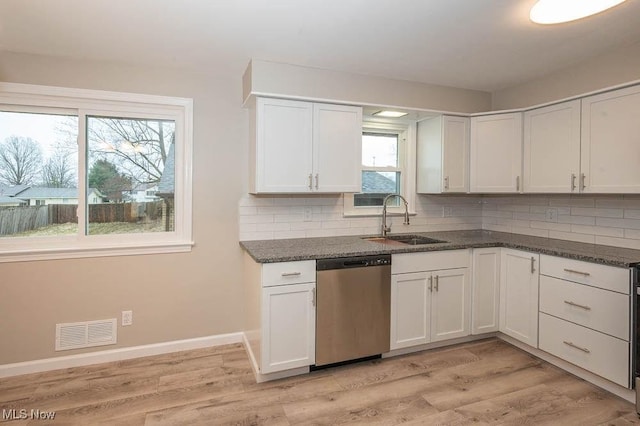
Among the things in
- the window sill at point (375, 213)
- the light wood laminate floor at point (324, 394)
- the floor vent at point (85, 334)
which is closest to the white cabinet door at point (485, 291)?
the light wood laminate floor at point (324, 394)

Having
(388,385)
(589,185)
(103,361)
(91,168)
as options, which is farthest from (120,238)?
(589,185)

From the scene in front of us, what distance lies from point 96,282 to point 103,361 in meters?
0.63

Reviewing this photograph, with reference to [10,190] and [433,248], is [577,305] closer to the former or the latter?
[433,248]

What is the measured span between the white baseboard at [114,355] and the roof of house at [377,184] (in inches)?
73.2

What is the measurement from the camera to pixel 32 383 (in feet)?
7.90

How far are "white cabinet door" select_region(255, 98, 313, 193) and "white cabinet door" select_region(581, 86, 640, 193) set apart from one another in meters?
2.11

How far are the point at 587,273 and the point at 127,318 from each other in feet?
11.3

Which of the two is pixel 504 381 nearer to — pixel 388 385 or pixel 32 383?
pixel 388 385

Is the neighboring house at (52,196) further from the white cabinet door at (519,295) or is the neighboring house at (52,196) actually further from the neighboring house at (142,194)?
the white cabinet door at (519,295)

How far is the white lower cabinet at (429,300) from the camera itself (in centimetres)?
273

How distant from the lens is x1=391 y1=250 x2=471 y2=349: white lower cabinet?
107 inches

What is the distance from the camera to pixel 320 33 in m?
2.26

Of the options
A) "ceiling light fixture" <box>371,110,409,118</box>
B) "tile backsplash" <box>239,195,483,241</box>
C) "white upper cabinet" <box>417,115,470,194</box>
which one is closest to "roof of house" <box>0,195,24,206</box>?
"tile backsplash" <box>239,195,483,241</box>

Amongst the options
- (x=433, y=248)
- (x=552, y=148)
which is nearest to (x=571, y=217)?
(x=552, y=148)
